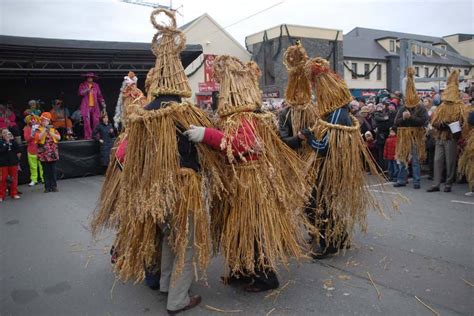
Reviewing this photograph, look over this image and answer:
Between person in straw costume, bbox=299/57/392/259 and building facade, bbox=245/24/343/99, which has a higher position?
building facade, bbox=245/24/343/99

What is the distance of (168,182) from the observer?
8.67ft

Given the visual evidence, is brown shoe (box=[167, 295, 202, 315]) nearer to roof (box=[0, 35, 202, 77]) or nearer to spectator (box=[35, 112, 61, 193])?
spectator (box=[35, 112, 61, 193])

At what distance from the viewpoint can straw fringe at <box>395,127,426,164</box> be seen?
6.89m

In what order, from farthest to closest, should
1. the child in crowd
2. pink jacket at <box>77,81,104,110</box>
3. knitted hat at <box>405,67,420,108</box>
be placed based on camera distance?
pink jacket at <box>77,81,104,110</box> → the child in crowd → knitted hat at <box>405,67,420,108</box>

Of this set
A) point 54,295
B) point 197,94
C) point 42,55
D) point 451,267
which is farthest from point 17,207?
point 197,94

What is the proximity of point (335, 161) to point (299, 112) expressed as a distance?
79 centimetres

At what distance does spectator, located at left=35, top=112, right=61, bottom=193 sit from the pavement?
8.88ft

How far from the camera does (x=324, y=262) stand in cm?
374

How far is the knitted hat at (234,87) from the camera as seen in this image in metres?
2.99

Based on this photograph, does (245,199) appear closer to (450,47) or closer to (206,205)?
(206,205)

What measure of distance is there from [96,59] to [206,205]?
8.64 meters

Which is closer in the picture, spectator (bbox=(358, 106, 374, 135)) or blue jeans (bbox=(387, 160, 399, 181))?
blue jeans (bbox=(387, 160, 399, 181))

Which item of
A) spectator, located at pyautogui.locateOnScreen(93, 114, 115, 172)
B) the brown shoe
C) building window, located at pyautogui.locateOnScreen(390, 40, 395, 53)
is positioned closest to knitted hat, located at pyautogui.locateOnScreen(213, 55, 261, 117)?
the brown shoe

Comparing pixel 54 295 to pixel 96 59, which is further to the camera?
pixel 96 59
